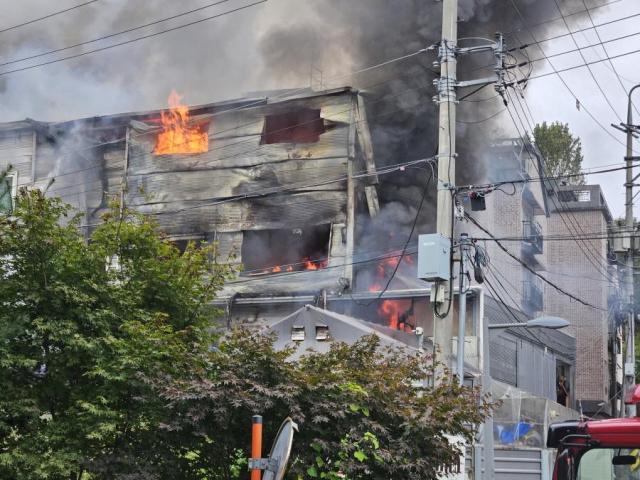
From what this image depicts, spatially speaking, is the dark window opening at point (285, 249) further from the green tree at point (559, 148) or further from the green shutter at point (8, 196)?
the green tree at point (559, 148)

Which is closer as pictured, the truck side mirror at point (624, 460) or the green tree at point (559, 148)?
the truck side mirror at point (624, 460)

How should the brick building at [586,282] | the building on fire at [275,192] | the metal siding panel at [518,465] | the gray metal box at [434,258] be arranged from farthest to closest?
the brick building at [586,282], the building on fire at [275,192], the metal siding panel at [518,465], the gray metal box at [434,258]

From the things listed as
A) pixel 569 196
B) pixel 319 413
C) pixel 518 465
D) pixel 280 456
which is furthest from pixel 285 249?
pixel 280 456

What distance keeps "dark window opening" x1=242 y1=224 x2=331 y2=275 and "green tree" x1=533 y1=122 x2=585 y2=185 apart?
2638cm

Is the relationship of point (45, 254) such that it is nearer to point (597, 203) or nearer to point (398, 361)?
point (398, 361)

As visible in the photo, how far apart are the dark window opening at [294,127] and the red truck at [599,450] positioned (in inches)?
805

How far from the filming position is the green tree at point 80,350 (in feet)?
29.4

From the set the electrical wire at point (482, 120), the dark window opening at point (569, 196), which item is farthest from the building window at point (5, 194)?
the dark window opening at point (569, 196)

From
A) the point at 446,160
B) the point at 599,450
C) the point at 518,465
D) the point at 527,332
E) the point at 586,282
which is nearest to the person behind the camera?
the point at 599,450

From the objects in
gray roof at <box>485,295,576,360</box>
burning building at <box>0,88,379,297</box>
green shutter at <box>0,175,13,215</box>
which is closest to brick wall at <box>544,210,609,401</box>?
gray roof at <box>485,295,576,360</box>

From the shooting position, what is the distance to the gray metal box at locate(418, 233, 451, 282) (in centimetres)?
1410

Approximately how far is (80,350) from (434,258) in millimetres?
6464

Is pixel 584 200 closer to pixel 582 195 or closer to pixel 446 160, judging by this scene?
pixel 582 195

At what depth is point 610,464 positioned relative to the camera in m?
7.73
